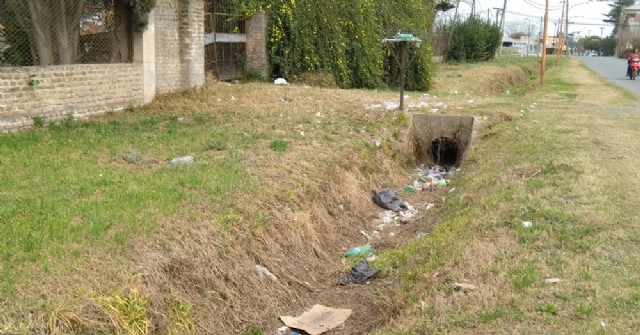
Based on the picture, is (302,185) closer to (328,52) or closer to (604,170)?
(604,170)

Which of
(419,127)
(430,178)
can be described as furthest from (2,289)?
(419,127)

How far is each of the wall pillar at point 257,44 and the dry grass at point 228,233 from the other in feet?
17.9

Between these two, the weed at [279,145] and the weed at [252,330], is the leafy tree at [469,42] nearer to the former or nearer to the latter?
the weed at [279,145]

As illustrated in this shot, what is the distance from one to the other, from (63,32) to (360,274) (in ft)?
22.2

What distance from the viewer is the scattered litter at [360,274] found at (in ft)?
20.7

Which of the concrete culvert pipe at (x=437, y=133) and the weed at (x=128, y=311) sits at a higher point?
the concrete culvert pipe at (x=437, y=133)

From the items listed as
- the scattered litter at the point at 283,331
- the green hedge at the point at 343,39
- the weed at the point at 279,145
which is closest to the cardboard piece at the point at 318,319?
the scattered litter at the point at 283,331

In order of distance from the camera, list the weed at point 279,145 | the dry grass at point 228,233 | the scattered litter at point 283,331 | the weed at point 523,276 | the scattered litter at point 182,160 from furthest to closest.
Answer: the weed at point 279,145
the scattered litter at point 182,160
the scattered litter at point 283,331
the weed at point 523,276
the dry grass at point 228,233

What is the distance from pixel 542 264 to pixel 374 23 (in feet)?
53.7

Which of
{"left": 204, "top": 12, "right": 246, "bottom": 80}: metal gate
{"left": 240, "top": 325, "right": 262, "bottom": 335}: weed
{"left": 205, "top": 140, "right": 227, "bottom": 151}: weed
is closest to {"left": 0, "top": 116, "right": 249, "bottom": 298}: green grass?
{"left": 205, "top": 140, "right": 227, "bottom": 151}: weed

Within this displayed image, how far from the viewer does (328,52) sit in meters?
18.5

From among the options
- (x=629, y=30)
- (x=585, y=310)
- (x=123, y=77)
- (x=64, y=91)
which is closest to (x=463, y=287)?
(x=585, y=310)

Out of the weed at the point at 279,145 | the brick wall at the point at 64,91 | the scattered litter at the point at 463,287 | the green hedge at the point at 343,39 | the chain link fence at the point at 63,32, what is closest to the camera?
the scattered litter at the point at 463,287

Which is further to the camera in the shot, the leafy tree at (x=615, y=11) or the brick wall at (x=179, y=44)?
the leafy tree at (x=615, y=11)
